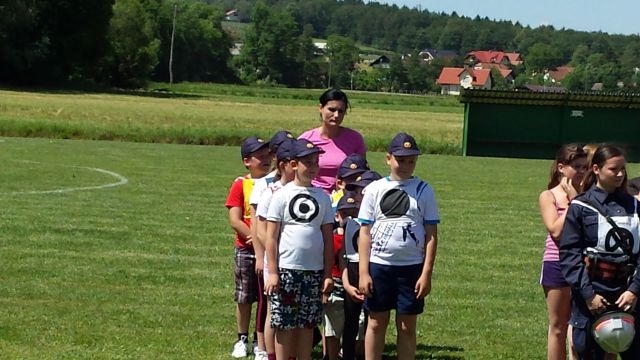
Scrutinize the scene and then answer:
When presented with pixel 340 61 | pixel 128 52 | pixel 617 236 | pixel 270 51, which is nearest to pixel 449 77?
pixel 340 61

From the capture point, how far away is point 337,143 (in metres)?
7.42

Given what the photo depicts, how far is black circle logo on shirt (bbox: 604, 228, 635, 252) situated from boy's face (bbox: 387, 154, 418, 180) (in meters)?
1.28

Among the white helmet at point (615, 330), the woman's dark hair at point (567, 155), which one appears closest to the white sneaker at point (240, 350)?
the woman's dark hair at point (567, 155)

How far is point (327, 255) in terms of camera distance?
255 inches

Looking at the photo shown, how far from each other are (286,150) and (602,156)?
193 centimetres

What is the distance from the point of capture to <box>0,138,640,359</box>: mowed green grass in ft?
27.1

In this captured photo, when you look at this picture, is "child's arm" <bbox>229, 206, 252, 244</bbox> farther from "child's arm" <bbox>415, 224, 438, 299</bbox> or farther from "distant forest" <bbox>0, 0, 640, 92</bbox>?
"distant forest" <bbox>0, 0, 640, 92</bbox>

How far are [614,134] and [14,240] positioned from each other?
26.2 meters

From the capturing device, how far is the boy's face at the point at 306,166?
633 centimetres

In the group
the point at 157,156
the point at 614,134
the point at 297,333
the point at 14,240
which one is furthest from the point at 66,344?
the point at 614,134

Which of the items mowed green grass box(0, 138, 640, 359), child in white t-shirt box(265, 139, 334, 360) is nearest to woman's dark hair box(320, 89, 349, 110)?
child in white t-shirt box(265, 139, 334, 360)

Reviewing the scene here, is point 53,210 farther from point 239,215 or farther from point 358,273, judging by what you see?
point 358,273

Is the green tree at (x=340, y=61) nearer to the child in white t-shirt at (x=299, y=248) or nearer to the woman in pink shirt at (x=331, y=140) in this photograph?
the woman in pink shirt at (x=331, y=140)

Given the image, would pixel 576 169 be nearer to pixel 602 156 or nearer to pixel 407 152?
pixel 602 156
